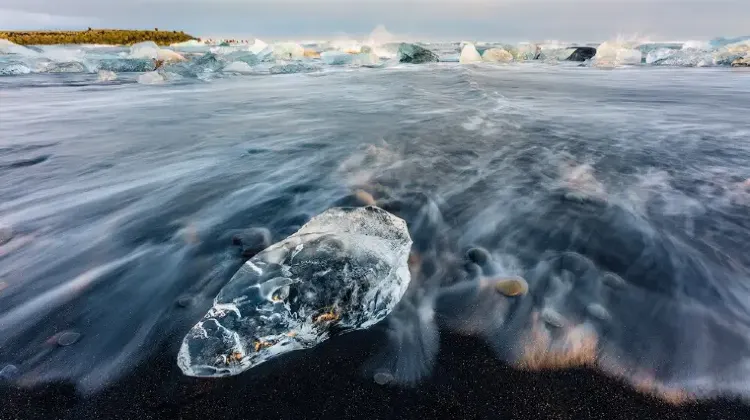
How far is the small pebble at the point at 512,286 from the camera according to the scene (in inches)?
86.0

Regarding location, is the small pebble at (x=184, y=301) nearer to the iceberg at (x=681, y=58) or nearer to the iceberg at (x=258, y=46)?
the iceberg at (x=258, y=46)

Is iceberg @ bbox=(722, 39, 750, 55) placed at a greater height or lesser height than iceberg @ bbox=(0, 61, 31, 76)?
greater

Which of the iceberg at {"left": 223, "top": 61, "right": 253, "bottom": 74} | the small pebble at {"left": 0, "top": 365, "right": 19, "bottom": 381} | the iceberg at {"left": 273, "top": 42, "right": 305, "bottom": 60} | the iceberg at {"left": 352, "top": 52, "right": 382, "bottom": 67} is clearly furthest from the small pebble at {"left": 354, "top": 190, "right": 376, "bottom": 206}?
the iceberg at {"left": 273, "top": 42, "right": 305, "bottom": 60}

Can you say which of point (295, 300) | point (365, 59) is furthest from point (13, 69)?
point (295, 300)

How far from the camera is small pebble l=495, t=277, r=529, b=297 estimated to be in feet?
7.17

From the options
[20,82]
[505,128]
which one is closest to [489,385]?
[505,128]

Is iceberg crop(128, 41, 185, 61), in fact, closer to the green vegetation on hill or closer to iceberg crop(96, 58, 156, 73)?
iceberg crop(96, 58, 156, 73)

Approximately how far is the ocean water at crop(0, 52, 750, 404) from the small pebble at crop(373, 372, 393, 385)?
22 mm

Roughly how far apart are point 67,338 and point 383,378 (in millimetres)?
1632

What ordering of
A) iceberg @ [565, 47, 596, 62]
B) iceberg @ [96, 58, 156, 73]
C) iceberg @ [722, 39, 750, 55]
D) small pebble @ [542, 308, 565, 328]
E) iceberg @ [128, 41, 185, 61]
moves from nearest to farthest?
small pebble @ [542, 308, 565, 328] → iceberg @ [96, 58, 156, 73] → iceberg @ [128, 41, 185, 61] → iceberg @ [722, 39, 750, 55] → iceberg @ [565, 47, 596, 62]

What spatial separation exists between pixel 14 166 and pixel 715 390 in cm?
683

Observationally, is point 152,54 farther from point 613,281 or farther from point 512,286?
point 613,281

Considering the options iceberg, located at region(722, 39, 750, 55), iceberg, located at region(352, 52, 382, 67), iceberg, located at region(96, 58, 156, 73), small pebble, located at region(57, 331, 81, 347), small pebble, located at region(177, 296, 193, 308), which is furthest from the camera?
iceberg, located at region(352, 52, 382, 67)

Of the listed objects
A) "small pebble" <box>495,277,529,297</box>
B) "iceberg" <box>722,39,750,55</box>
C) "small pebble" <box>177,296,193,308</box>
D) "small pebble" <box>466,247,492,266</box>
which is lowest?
"small pebble" <box>177,296,193,308</box>
